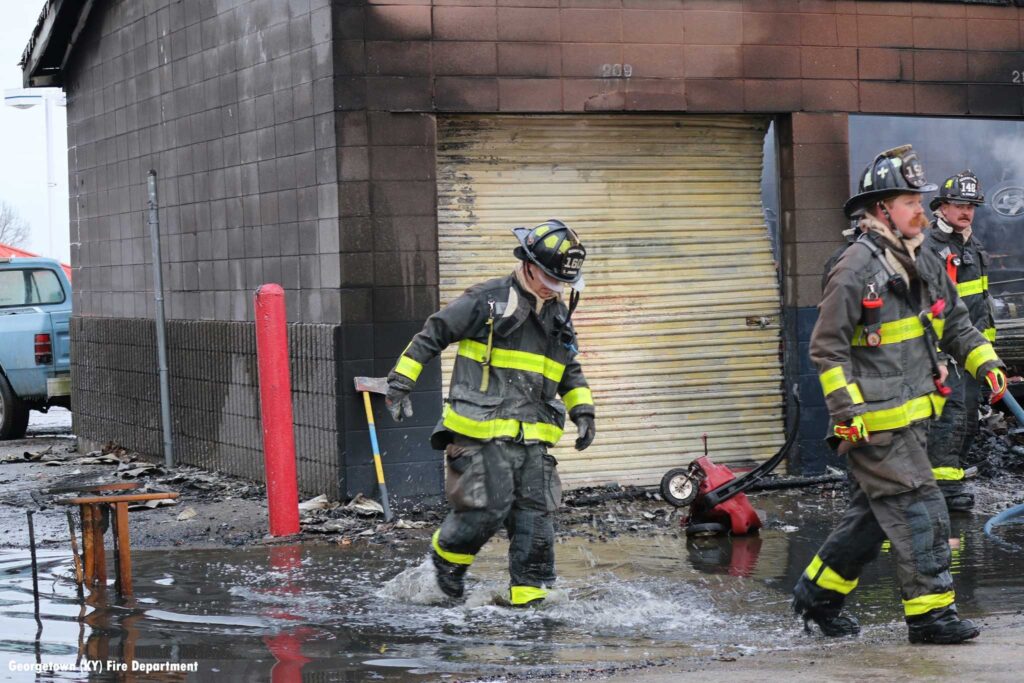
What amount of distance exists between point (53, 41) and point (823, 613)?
10.7m

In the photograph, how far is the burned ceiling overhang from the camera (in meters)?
13.7

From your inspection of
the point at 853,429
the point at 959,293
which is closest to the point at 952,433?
the point at 959,293

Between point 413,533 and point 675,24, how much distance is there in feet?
13.5

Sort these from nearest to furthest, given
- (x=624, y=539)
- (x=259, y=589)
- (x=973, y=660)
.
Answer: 1. (x=973, y=660)
2. (x=259, y=589)
3. (x=624, y=539)

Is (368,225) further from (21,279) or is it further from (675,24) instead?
(21,279)

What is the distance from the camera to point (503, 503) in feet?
22.7

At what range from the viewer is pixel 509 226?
1023 centimetres

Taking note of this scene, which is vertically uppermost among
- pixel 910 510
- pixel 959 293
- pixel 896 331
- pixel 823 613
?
pixel 959 293

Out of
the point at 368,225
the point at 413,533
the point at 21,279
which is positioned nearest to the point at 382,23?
the point at 368,225

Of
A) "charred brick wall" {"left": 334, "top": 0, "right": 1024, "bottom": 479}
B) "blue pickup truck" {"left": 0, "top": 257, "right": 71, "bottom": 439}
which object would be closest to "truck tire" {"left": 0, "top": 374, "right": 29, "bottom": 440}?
"blue pickup truck" {"left": 0, "top": 257, "right": 71, "bottom": 439}

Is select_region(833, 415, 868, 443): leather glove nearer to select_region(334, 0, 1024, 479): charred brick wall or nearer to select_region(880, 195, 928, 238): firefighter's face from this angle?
select_region(880, 195, 928, 238): firefighter's face

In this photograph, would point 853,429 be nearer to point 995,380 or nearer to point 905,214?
point 995,380

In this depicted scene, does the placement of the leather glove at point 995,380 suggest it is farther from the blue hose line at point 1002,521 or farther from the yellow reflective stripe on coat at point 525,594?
the blue hose line at point 1002,521

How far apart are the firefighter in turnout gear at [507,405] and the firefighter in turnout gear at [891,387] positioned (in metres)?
1.37
